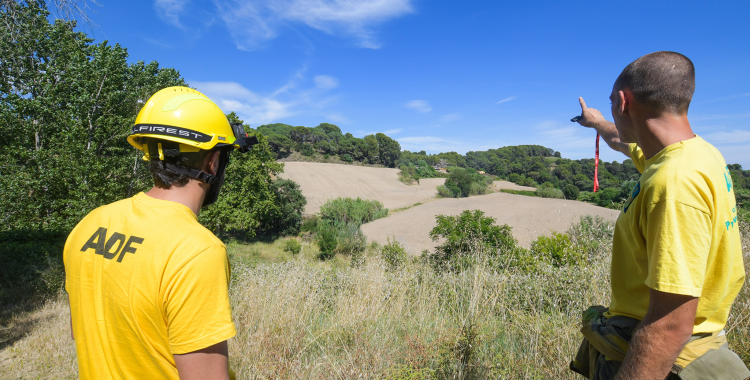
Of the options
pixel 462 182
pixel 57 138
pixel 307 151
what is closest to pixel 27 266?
pixel 57 138

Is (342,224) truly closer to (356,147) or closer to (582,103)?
(582,103)

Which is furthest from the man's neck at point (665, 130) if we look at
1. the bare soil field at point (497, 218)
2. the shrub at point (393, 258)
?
the bare soil field at point (497, 218)

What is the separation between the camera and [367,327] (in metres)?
3.85

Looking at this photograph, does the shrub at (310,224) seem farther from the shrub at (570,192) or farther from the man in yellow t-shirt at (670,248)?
the shrub at (570,192)

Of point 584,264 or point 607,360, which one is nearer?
point 607,360

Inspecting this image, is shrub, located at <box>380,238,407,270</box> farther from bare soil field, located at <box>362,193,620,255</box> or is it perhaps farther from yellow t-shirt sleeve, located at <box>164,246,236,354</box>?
bare soil field, located at <box>362,193,620,255</box>

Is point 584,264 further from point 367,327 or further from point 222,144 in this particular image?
point 222,144

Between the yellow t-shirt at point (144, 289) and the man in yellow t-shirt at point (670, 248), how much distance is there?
4.98 ft

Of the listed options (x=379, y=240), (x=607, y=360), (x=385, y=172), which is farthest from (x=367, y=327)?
(x=385, y=172)

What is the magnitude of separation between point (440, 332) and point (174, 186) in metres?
2.99

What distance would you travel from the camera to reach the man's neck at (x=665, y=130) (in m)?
1.43

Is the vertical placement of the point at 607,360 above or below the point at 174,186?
below

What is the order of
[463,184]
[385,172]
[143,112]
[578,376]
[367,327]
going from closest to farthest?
[143,112]
[578,376]
[367,327]
[463,184]
[385,172]

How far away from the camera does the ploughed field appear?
2761 centimetres
